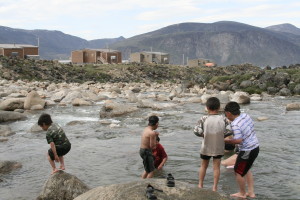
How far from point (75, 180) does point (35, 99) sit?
17.2m

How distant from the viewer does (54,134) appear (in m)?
8.37

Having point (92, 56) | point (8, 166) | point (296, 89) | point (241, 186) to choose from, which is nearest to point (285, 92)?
point (296, 89)

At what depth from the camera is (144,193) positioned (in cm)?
554

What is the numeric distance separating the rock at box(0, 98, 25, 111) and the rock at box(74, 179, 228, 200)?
17.9 meters

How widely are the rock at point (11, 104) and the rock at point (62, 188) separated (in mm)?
15581

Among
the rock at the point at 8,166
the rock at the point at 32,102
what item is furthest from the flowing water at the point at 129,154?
the rock at the point at 32,102

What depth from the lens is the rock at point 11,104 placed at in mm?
22281

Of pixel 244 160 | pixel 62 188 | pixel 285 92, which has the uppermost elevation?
pixel 285 92

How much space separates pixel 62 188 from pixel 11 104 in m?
16.2

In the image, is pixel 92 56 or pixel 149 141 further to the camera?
pixel 92 56

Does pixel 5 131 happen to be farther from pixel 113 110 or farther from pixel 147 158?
pixel 147 158

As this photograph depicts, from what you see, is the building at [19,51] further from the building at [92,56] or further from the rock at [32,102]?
the rock at [32,102]

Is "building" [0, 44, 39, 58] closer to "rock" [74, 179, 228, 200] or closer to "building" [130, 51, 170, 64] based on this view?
"building" [130, 51, 170, 64]

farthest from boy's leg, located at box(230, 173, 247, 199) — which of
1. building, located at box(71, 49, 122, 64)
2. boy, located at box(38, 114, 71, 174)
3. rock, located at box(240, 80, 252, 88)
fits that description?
building, located at box(71, 49, 122, 64)
